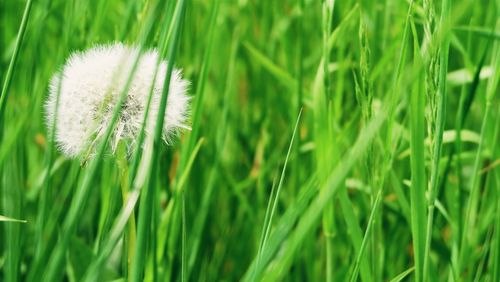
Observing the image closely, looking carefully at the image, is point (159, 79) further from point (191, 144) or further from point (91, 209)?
point (91, 209)

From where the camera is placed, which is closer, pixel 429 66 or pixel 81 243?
pixel 429 66

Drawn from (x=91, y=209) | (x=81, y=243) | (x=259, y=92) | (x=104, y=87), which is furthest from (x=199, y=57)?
(x=104, y=87)

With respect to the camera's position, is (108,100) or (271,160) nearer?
(108,100)

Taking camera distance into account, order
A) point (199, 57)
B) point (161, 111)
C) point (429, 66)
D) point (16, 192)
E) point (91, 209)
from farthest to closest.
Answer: point (199, 57) → point (91, 209) → point (16, 192) → point (429, 66) → point (161, 111)
